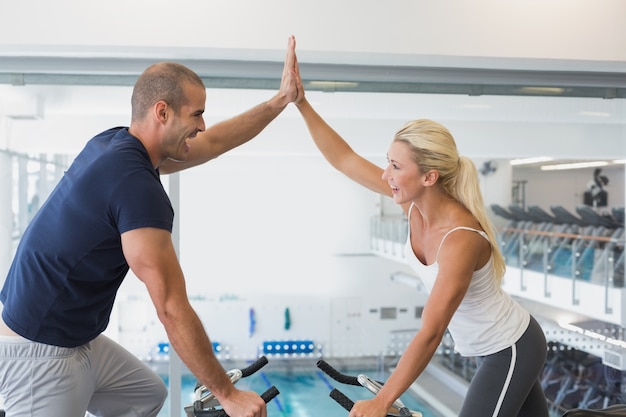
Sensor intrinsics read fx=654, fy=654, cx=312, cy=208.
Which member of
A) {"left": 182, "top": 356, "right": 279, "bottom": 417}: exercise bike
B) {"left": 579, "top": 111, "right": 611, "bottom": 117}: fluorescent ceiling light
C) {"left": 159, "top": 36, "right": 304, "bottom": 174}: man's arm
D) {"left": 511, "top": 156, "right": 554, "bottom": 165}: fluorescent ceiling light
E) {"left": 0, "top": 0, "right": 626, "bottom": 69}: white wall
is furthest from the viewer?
{"left": 579, "top": 111, "right": 611, "bottom": 117}: fluorescent ceiling light

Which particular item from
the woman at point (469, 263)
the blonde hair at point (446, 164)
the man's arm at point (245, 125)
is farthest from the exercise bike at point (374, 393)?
the man's arm at point (245, 125)

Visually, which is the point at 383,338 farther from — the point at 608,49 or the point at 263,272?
the point at 608,49

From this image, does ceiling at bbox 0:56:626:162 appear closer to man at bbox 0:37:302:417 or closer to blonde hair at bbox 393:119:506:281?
blonde hair at bbox 393:119:506:281

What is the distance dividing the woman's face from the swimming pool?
4.37 ft

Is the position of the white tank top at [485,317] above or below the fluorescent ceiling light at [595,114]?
below

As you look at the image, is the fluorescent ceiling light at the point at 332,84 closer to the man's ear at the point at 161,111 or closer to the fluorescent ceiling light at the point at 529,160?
the fluorescent ceiling light at the point at 529,160

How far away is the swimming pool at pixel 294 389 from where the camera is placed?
327 cm

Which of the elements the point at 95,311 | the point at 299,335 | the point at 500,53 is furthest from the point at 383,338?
the point at 95,311

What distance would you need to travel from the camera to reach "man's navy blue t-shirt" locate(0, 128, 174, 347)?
1812 mm

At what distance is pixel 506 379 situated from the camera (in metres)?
2.28

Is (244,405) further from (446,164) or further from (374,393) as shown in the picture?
(446,164)

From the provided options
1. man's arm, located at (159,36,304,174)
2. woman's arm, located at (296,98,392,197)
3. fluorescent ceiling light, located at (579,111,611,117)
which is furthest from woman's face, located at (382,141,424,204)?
fluorescent ceiling light, located at (579,111,611,117)

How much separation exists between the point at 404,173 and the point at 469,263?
383 millimetres

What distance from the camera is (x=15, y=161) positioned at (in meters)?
3.23
